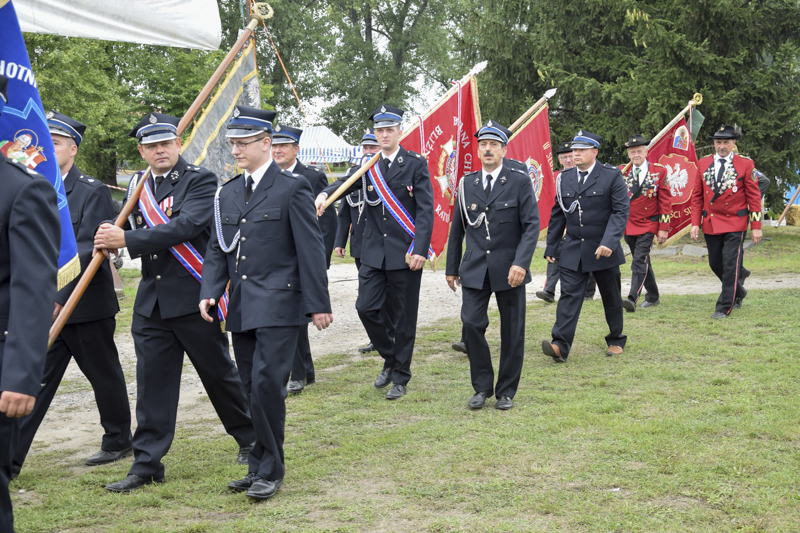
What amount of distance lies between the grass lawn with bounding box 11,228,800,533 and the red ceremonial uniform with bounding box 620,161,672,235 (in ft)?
11.5

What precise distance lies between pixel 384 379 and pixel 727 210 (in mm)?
5328

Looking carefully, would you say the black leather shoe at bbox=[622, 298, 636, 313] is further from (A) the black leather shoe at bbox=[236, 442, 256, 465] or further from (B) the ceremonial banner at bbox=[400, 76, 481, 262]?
(A) the black leather shoe at bbox=[236, 442, 256, 465]

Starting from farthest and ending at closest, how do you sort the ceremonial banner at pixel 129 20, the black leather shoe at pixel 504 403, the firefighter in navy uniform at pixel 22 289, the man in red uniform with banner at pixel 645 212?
1. the man in red uniform with banner at pixel 645 212
2. the black leather shoe at pixel 504 403
3. the ceremonial banner at pixel 129 20
4. the firefighter in navy uniform at pixel 22 289

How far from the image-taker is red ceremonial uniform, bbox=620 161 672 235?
35.2ft

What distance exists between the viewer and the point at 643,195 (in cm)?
1083

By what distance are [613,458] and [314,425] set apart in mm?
2203

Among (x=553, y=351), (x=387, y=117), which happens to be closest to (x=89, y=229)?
(x=387, y=117)

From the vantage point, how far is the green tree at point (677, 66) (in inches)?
647

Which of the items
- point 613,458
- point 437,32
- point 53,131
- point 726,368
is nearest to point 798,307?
point 726,368

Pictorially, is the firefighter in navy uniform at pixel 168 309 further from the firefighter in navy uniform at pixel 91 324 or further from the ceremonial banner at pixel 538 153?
the ceremonial banner at pixel 538 153

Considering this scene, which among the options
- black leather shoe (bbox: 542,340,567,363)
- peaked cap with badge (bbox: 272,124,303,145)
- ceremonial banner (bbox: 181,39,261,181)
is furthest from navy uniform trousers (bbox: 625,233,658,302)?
ceremonial banner (bbox: 181,39,261,181)

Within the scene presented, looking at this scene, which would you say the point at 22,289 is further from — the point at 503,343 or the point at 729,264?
the point at 729,264

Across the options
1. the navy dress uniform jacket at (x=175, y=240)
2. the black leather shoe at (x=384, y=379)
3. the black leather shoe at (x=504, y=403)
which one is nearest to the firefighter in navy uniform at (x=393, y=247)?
the black leather shoe at (x=384, y=379)

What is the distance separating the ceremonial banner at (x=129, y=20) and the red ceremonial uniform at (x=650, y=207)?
745 centimetres
